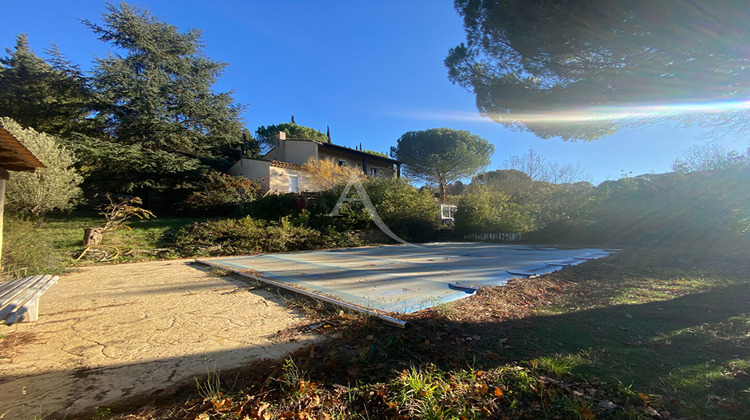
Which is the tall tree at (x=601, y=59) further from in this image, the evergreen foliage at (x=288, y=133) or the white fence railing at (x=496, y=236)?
the evergreen foliage at (x=288, y=133)

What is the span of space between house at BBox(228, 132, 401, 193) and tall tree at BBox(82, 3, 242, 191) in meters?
2.29

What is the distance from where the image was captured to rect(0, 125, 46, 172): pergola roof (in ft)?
10.1

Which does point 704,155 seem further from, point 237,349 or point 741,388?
point 237,349

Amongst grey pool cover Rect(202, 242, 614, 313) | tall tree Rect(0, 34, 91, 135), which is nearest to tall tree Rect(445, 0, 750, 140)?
grey pool cover Rect(202, 242, 614, 313)

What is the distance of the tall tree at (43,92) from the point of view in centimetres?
1381

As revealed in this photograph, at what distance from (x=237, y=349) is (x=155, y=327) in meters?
1.13

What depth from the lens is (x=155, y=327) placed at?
2689mm

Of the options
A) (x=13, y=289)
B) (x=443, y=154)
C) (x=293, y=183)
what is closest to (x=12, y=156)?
(x=13, y=289)

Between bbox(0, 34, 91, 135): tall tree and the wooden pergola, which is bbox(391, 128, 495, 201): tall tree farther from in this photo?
the wooden pergola

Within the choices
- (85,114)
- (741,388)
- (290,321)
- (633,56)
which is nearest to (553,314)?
(741,388)

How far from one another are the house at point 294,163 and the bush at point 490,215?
8.39 m

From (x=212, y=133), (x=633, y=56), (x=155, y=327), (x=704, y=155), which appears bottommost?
(x=155, y=327)

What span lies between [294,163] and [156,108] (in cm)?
803

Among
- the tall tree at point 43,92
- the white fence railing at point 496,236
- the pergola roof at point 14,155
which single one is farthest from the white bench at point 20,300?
the tall tree at point 43,92
